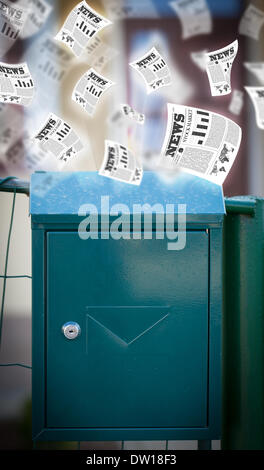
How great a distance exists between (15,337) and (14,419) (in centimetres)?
47

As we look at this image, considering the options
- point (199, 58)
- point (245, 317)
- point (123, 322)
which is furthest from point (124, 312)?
point (199, 58)

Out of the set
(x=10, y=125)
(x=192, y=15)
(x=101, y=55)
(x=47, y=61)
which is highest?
(x=192, y=15)

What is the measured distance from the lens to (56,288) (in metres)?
1.24

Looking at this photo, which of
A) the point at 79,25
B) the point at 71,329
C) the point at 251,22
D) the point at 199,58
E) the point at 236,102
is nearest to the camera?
the point at 71,329

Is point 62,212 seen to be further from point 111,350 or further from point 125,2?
point 125,2

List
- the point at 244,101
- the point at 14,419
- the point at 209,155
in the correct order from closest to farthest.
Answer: the point at 209,155
the point at 14,419
the point at 244,101

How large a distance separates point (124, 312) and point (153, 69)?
73 cm

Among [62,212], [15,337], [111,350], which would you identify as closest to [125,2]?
[15,337]

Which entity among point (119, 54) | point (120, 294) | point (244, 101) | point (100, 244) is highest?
point (119, 54)

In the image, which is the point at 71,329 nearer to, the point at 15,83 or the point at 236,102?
the point at 15,83

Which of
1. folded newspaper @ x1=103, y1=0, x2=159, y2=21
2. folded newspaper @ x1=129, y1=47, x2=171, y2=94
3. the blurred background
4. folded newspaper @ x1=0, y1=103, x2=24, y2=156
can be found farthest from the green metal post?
folded newspaper @ x1=103, y1=0, x2=159, y2=21

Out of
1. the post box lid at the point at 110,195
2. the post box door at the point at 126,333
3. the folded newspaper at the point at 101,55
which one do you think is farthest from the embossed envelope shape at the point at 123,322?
the folded newspaper at the point at 101,55

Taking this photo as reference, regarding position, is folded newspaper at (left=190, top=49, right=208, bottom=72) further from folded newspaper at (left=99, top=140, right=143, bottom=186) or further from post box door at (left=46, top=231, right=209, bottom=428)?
post box door at (left=46, top=231, right=209, bottom=428)

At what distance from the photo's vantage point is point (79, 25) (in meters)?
1.40
